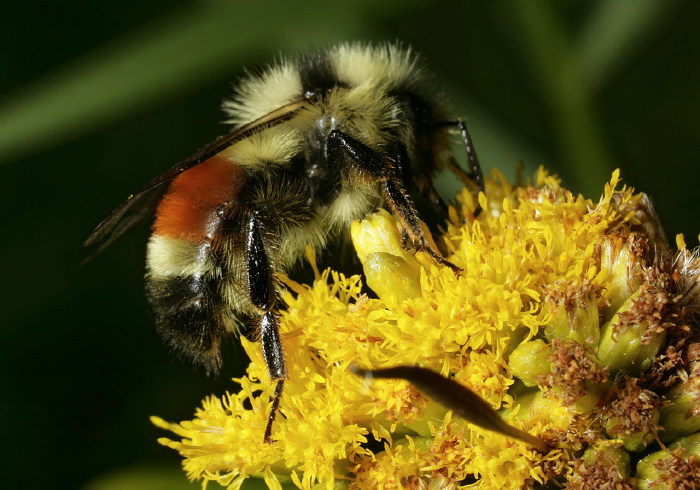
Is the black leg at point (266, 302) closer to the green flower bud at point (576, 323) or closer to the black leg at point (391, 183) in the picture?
the black leg at point (391, 183)

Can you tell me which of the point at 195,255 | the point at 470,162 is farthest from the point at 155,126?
the point at 470,162

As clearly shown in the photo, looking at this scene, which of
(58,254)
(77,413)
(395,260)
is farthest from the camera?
(58,254)

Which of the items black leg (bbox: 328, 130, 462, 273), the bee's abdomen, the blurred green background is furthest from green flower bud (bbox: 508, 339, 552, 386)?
the blurred green background

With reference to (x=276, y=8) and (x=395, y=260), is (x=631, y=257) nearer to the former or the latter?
(x=395, y=260)

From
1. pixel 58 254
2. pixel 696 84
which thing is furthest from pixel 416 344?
pixel 696 84

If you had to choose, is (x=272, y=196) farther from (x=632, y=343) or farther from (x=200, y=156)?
(x=632, y=343)

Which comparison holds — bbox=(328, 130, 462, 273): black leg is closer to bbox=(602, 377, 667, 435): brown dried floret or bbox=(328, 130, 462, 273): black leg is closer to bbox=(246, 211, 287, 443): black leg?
bbox=(246, 211, 287, 443): black leg

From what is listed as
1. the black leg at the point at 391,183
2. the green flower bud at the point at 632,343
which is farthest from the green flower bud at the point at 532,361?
the black leg at the point at 391,183
